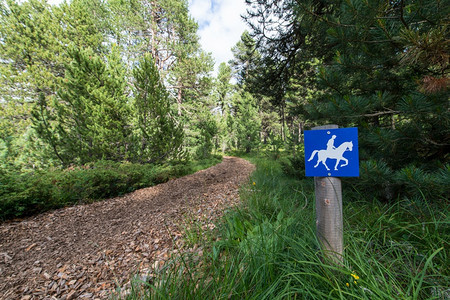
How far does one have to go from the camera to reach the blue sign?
3.32 ft

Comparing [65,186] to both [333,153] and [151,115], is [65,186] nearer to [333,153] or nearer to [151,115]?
[151,115]

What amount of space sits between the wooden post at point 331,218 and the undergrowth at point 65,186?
5.35 meters

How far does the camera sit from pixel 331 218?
1103 mm

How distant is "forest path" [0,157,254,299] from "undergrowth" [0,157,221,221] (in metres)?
0.31

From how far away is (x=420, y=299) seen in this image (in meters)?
0.92

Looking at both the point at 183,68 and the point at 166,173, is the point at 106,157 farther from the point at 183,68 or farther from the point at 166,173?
the point at 183,68

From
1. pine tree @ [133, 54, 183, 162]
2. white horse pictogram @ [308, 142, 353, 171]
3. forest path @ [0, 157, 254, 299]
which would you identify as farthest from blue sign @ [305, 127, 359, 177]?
pine tree @ [133, 54, 183, 162]

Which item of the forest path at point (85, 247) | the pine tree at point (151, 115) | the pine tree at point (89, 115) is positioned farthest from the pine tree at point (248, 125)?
the forest path at point (85, 247)

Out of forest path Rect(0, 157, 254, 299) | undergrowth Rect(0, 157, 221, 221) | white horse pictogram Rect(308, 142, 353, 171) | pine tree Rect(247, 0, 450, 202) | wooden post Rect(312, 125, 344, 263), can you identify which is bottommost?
forest path Rect(0, 157, 254, 299)

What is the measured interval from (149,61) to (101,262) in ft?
22.5

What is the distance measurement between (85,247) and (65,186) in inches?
106

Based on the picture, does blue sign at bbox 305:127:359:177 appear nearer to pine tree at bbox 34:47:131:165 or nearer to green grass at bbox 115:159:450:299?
green grass at bbox 115:159:450:299

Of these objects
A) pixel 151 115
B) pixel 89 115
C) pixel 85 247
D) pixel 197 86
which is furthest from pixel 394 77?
pixel 197 86

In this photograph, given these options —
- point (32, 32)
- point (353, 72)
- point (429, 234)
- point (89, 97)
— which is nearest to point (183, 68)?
point (89, 97)
